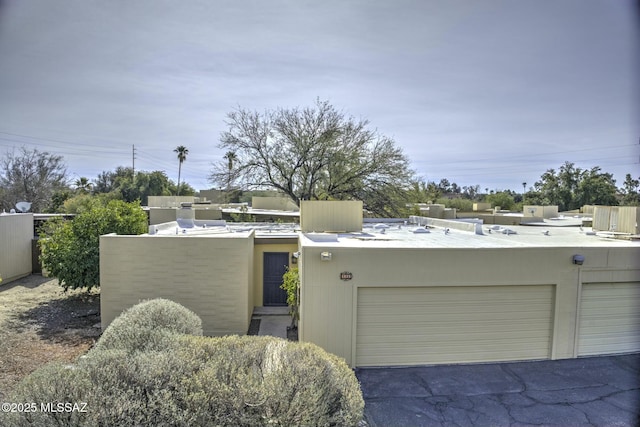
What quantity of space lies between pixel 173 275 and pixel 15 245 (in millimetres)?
10688

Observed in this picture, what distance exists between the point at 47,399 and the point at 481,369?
7.65 meters

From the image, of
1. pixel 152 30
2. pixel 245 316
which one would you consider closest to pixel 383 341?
pixel 245 316

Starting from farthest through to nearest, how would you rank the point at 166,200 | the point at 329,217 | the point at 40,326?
the point at 166,200 < the point at 329,217 < the point at 40,326

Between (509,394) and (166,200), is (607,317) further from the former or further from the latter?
(166,200)

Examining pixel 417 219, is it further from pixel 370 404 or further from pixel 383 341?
pixel 370 404

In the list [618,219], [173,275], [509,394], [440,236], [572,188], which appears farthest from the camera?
[572,188]

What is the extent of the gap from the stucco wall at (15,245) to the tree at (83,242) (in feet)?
11.8

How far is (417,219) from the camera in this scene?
1750cm

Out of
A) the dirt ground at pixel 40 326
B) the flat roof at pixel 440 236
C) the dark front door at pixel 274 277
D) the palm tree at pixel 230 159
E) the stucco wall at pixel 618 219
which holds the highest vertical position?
the palm tree at pixel 230 159

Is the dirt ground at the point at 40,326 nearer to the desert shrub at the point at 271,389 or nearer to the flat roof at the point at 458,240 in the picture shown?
the desert shrub at the point at 271,389

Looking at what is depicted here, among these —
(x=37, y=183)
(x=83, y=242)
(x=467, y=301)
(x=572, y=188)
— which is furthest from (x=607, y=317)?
(x=572, y=188)

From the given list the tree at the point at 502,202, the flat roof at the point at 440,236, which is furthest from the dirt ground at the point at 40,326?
the tree at the point at 502,202

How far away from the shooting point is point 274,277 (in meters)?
12.5

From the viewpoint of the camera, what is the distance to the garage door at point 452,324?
26.7 feet
